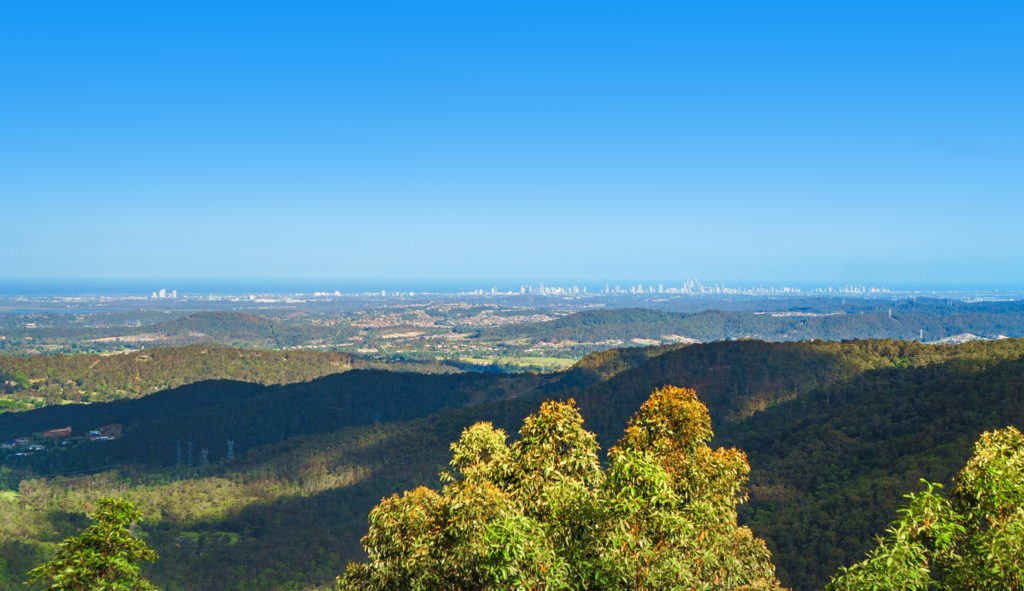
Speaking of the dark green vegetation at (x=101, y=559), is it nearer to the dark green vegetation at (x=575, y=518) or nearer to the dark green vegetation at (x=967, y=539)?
the dark green vegetation at (x=575, y=518)

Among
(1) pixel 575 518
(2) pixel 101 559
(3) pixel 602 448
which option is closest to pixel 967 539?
(1) pixel 575 518

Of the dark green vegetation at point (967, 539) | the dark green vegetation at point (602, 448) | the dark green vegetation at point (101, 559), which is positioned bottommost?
the dark green vegetation at point (602, 448)

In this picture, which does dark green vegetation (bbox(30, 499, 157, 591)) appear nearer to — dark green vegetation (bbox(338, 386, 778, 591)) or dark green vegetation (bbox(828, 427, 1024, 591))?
dark green vegetation (bbox(338, 386, 778, 591))

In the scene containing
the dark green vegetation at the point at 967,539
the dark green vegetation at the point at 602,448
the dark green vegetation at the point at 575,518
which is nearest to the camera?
the dark green vegetation at the point at 967,539

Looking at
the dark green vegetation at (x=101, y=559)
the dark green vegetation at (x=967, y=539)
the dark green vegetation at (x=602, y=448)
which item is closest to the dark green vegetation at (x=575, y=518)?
the dark green vegetation at (x=967, y=539)

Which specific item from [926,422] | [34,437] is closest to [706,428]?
[926,422]

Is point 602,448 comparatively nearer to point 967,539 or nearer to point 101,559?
point 967,539

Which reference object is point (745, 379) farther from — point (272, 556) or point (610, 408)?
point (272, 556)

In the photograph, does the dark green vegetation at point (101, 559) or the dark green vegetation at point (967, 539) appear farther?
the dark green vegetation at point (101, 559)
